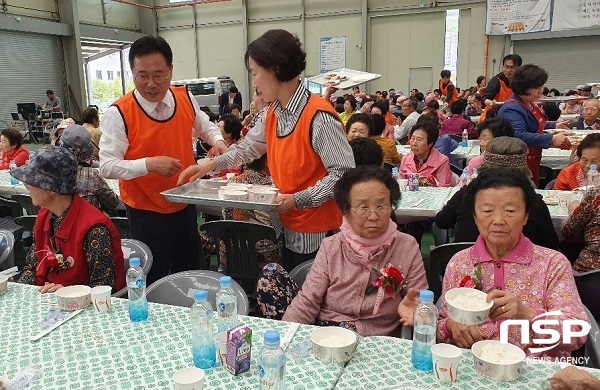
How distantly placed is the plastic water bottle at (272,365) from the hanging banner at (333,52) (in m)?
15.8


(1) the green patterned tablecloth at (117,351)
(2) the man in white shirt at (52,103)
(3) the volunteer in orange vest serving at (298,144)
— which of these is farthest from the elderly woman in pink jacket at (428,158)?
(2) the man in white shirt at (52,103)

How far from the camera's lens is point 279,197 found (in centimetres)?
232

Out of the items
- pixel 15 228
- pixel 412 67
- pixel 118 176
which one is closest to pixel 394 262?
pixel 118 176

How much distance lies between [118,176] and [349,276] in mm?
1394

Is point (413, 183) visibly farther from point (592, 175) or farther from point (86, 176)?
point (86, 176)

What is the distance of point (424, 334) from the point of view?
1.51 m

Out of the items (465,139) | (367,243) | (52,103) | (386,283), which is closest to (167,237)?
(367,243)

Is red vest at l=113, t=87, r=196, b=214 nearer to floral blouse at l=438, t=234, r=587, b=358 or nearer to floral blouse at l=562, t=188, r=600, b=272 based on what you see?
floral blouse at l=438, t=234, r=587, b=358

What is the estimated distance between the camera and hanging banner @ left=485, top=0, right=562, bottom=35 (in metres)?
12.9

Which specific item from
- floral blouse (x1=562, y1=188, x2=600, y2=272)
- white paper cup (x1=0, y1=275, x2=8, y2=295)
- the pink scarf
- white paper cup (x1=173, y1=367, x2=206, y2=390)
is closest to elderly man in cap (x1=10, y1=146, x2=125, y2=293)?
white paper cup (x1=0, y1=275, x2=8, y2=295)

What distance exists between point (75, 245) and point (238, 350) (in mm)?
1178

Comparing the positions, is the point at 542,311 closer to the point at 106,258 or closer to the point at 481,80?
the point at 106,258

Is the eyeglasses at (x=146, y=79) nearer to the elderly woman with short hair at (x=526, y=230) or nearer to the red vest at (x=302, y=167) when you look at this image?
the red vest at (x=302, y=167)

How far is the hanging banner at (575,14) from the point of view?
12430mm
